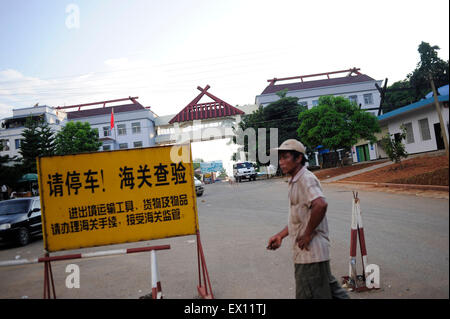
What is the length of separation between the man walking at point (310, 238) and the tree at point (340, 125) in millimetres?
21910

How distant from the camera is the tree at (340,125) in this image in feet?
76.2

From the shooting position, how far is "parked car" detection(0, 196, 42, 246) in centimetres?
903

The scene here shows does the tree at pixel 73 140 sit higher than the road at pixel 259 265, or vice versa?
the tree at pixel 73 140

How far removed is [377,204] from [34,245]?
10.6 meters

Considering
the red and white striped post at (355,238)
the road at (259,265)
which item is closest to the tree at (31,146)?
the road at (259,265)

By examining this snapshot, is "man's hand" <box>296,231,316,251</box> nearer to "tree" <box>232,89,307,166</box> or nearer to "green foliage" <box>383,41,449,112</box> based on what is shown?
"green foliage" <box>383,41,449,112</box>

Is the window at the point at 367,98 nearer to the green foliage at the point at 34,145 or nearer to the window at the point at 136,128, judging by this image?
the window at the point at 136,128

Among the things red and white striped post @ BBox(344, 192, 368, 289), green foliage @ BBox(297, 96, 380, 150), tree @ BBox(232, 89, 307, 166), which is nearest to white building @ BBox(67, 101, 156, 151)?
tree @ BBox(232, 89, 307, 166)

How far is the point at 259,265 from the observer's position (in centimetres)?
498
